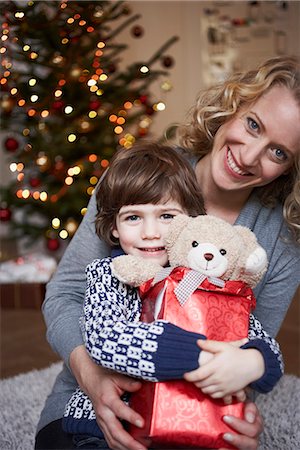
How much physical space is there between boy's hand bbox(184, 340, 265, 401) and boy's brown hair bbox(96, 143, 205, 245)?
38 centimetres

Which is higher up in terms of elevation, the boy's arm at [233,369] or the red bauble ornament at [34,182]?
the boy's arm at [233,369]

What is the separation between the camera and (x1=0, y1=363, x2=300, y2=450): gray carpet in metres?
1.68

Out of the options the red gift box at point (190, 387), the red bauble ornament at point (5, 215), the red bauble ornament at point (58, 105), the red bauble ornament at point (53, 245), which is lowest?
the red bauble ornament at point (53, 245)

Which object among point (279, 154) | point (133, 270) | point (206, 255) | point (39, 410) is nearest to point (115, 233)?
point (133, 270)

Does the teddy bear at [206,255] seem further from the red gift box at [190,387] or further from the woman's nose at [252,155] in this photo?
the woman's nose at [252,155]

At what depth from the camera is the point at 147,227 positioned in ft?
4.02

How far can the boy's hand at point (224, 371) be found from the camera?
98cm

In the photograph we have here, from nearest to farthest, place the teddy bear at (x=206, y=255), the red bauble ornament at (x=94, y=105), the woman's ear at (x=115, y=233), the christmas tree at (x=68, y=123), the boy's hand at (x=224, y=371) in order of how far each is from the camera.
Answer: the boy's hand at (x=224, y=371)
the teddy bear at (x=206, y=255)
the woman's ear at (x=115, y=233)
the christmas tree at (x=68, y=123)
the red bauble ornament at (x=94, y=105)

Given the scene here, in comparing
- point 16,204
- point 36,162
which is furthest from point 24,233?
point 36,162

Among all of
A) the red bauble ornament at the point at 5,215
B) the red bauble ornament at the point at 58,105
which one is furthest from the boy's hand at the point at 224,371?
the red bauble ornament at the point at 5,215

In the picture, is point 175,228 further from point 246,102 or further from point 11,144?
point 11,144

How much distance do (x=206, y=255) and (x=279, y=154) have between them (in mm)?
413

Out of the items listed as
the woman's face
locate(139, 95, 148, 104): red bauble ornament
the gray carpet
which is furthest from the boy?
locate(139, 95, 148, 104): red bauble ornament

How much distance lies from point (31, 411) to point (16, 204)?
5.06ft
